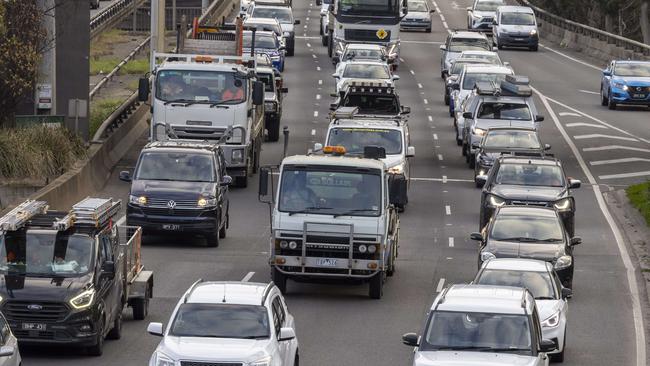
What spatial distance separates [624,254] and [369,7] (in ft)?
106

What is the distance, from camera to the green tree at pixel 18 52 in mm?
39719

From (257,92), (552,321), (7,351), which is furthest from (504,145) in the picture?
(7,351)

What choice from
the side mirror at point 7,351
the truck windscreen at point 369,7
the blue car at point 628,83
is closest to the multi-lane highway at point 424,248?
the blue car at point 628,83

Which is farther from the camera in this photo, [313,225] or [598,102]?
[598,102]

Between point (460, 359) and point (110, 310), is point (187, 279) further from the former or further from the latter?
Result: point (460, 359)

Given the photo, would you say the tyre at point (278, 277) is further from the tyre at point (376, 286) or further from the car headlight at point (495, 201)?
the car headlight at point (495, 201)

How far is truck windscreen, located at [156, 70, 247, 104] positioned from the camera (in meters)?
40.1

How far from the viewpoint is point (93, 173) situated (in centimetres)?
4025

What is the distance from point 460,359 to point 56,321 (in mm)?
6001

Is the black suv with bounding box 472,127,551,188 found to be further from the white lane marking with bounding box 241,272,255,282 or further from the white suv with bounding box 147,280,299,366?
the white suv with bounding box 147,280,299,366

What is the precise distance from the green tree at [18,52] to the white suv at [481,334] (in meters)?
22.1

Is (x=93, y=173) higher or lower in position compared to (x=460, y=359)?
lower

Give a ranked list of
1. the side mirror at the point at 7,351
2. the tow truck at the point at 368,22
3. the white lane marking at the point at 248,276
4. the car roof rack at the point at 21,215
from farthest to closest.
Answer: the tow truck at the point at 368,22
the white lane marking at the point at 248,276
the car roof rack at the point at 21,215
the side mirror at the point at 7,351

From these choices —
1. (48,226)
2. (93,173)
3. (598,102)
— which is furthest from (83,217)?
(598,102)
